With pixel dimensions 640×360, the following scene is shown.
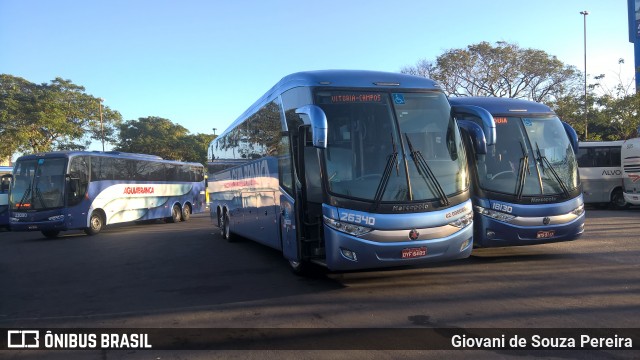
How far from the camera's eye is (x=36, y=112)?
95.8 feet

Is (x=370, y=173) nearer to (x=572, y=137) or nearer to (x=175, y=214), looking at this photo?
(x=572, y=137)

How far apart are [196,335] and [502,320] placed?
3603 millimetres

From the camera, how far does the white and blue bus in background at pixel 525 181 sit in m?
8.49

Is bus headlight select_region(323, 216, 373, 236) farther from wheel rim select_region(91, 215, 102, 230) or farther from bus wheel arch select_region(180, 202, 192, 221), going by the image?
bus wheel arch select_region(180, 202, 192, 221)

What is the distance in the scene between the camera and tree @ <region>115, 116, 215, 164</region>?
45844 mm

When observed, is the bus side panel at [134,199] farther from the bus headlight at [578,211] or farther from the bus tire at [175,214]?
the bus headlight at [578,211]

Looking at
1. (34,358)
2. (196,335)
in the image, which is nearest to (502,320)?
(196,335)

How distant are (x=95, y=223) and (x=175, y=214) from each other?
632 centimetres

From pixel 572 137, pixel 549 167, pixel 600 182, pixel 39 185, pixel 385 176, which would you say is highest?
pixel 572 137

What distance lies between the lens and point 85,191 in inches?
696

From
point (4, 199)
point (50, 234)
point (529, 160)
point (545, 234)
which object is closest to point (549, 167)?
point (529, 160)

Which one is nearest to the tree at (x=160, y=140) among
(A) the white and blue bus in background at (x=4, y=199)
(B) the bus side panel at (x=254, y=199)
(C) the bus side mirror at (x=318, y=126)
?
(A) the white and blue bus in background at (x=4, y=199)

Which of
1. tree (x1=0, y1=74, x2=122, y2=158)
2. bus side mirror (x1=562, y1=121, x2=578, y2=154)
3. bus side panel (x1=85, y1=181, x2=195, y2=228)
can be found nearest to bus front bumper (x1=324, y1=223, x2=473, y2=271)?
bus side mirror (x1=562, y1=121, x2=578, y2=154)

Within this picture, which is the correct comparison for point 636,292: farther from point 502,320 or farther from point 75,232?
point 75,232
